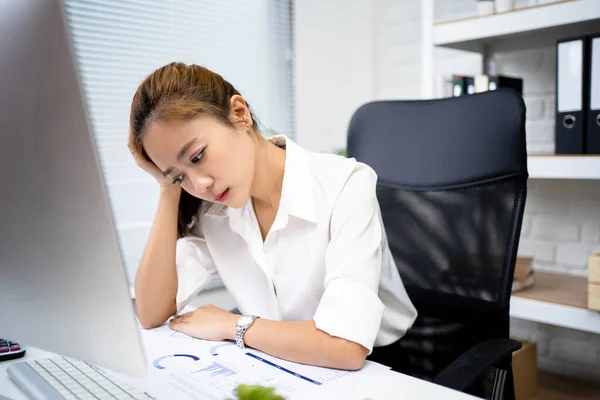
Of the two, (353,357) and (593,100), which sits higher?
(593,100)

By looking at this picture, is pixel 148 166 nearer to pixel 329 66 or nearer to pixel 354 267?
pixel 354 267

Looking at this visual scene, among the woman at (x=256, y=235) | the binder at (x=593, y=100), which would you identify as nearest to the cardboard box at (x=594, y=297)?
the binder at (x=593, y=100)

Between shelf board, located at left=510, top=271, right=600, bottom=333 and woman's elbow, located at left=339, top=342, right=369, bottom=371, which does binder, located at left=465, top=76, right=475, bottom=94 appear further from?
woman's elbow, located at left=339, top=342, right=369, bottom=371

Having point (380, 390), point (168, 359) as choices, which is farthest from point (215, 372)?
point (380, 390)

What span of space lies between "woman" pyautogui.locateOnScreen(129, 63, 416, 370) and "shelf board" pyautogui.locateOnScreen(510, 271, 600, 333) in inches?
25.7

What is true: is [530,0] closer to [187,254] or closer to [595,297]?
[595,297]

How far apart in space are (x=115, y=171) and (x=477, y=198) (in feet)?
4.61

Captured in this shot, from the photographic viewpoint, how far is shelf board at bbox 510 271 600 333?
154cm

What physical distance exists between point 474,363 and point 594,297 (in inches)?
29.9

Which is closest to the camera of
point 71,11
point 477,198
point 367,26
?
point 477,198

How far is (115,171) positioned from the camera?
2092 millimetres

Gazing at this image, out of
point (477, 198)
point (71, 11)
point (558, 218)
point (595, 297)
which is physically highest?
point (71, 11)

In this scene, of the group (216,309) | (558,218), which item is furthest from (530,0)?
(216,309)

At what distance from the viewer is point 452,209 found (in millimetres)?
1188
